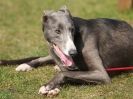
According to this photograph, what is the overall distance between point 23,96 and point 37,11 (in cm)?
629

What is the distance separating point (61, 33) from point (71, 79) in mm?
684

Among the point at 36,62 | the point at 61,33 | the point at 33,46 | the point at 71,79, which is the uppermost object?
the point at 61,33

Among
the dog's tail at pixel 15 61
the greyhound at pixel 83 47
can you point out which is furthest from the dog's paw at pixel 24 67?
the greyhound at pixel 83 47

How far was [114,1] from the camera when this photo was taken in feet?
47.0

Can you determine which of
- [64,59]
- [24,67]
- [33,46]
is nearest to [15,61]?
[24,67]

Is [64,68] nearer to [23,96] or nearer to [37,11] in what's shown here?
[23,96]

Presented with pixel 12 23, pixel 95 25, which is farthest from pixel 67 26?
pixel 12 23

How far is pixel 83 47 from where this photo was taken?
25.9 ft

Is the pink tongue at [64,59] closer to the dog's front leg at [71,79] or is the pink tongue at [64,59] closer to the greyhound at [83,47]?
the greyhound at [83,47]

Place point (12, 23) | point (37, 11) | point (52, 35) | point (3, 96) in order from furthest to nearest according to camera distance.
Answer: point (37, 11) < point (12, 23) < point (52, 35) < point (3, 96)

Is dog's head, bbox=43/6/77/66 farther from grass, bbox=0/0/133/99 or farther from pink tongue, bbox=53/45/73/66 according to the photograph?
grass, bbox=0/0/133/99

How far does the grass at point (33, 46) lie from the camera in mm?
7512

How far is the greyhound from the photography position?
7621mm

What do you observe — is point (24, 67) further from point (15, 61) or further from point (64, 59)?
point (64, 59)
